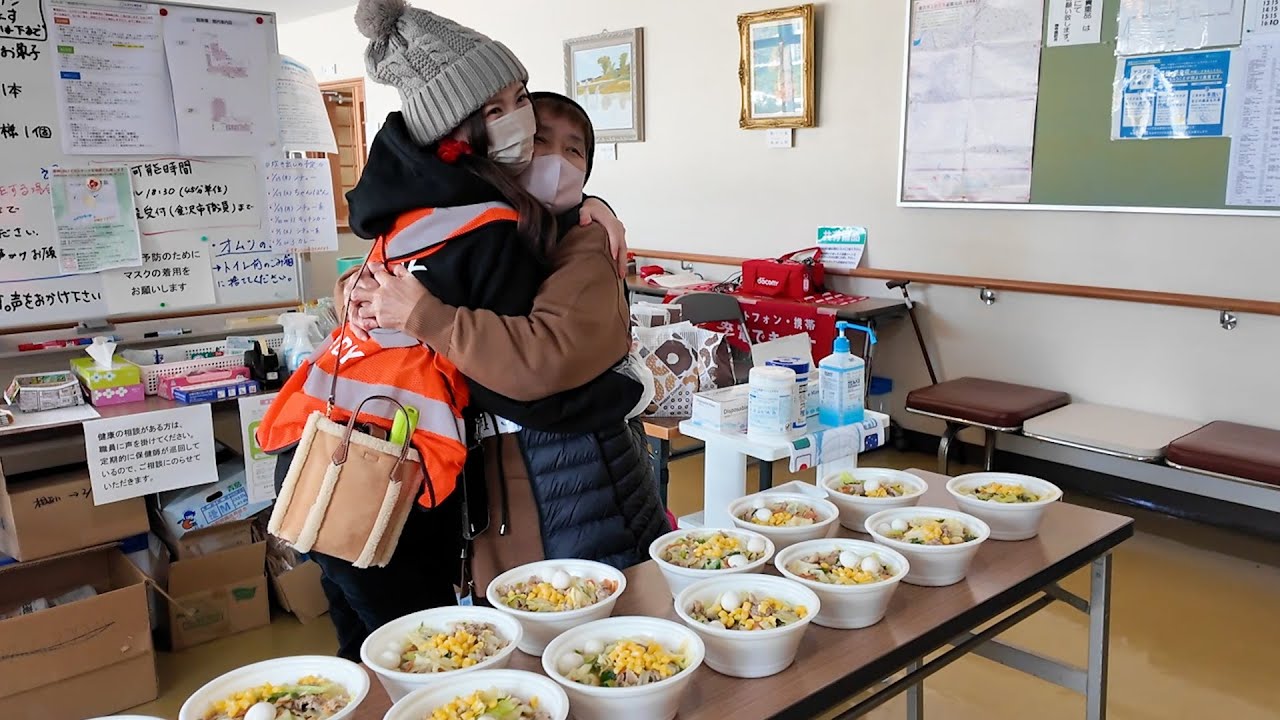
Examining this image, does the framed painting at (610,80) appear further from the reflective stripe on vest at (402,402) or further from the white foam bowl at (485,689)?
the white foam bowl at (485,689)

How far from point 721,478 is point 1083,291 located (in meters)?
2.01

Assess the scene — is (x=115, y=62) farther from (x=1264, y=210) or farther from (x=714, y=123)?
(x=1264, y=210)

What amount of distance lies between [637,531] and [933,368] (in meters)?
3.00

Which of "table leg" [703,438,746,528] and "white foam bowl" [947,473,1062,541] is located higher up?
"white foam bowl" [947,473,1062,541]

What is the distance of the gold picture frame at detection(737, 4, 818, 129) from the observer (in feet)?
14.2

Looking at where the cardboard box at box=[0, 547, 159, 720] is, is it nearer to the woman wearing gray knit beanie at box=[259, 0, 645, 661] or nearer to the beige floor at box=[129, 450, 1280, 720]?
the beige floor at box=[129, 450, 1280, 720]

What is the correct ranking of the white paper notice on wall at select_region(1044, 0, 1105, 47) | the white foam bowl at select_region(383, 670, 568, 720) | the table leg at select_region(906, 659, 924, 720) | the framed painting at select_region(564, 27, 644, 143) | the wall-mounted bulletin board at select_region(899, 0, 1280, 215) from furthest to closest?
1. the framed painting at select_region(564, 27, 644, 143)
2. the white paper notice on wall at select_region(1044, 0, 1105, 47)
3. the wall-mounted bulletin board at select_region(899, 0, 1280, 215)
4. the table leg at select_region(906, 659, 924, 720)
5. the white foam bowl at select_region(383, 670, 568, 720)

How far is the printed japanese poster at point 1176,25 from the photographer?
3.13 meters

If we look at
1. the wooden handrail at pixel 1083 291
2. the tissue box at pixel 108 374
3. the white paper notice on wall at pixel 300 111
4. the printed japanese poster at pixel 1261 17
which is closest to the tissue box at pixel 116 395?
the tissue box at pixel 108 374

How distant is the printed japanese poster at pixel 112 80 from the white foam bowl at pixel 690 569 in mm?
2025

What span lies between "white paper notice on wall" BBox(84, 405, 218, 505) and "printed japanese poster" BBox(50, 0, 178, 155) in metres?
0.74

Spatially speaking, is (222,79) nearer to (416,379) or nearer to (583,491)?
(416,379)

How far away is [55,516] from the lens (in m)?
2.32

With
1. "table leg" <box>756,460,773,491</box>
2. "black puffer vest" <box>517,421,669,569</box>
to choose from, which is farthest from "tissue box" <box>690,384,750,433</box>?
"black puffer vest" <box>517,421,669,569</box>
